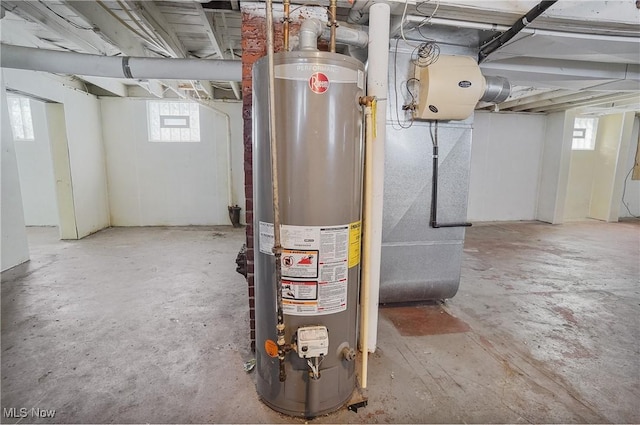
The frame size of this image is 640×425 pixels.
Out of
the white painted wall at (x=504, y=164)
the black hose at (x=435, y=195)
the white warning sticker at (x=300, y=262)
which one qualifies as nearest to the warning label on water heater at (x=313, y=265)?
the white warning sticker at (x=300, y=262)

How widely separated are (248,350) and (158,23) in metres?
2.70

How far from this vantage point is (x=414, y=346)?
214cm

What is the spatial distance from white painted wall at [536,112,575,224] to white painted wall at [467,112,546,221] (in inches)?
4.6

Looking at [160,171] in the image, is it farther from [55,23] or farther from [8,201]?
[55,23]

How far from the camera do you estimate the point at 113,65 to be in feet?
8.55

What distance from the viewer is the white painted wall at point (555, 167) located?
20.7ft

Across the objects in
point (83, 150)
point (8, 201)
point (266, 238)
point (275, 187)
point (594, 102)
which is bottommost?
point (8, 201)

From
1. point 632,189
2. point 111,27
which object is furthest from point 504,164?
point 111,27

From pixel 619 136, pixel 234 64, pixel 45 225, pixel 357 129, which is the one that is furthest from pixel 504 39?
pixel 45 225

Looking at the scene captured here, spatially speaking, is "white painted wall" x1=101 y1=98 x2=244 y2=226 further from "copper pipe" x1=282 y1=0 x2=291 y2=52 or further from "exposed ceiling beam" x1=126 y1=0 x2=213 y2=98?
"copper pipe" x1=282 y1=0 x2=291 y2=52

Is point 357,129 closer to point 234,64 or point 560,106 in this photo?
point 234,64

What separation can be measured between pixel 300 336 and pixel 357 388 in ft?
1.99

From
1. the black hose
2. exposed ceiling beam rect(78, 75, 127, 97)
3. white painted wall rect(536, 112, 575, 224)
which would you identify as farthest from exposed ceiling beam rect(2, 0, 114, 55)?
white painted wall rect(536, 112, 575, 224)

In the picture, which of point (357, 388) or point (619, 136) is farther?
point (619, 136)
